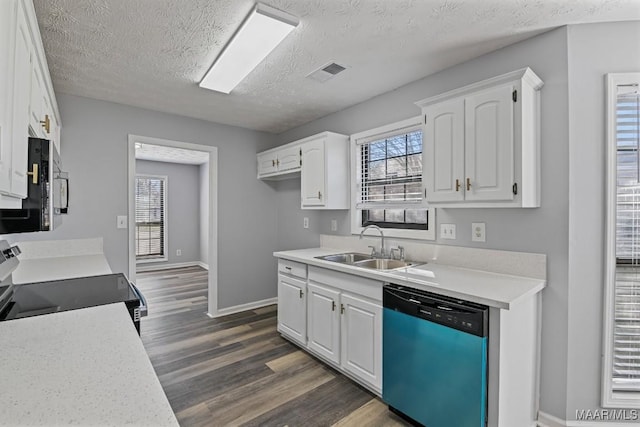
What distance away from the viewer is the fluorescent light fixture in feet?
5.59

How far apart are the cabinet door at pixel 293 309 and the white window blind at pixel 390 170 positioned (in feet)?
3.27

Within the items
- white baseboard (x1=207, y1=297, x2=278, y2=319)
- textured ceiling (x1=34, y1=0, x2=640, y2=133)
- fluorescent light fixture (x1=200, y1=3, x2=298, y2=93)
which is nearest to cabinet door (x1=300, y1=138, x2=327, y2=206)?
textured ceiling (x1=34, y1=0, x2=640, y2=133)

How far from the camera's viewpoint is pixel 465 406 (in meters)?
1.61

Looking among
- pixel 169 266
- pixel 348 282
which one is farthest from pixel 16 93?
pixel 169 266

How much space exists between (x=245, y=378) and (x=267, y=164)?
2.43 m

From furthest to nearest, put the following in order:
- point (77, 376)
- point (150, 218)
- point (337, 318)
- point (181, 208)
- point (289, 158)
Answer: point (181, 208)
point (150, 218)
point (289, 158)
point (337, 318)
point (77, 376)

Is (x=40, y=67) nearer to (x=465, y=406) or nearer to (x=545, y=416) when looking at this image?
(x=465, y=406)

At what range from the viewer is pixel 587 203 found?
1772 mm

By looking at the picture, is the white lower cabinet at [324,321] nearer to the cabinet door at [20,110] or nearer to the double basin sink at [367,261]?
the double basin sink at [367,261]

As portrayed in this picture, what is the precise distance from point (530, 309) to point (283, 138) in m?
3.37

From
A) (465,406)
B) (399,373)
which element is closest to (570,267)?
(465,406)

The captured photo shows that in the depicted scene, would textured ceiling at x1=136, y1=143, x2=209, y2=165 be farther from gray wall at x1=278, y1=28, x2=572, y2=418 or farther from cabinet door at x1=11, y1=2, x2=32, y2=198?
gray wall at x1=278, y1=28, x2=572, y2=418

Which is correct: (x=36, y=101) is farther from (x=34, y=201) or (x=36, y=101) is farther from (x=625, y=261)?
(x=625, y=261)

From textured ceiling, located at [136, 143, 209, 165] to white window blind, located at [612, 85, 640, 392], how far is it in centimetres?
515
